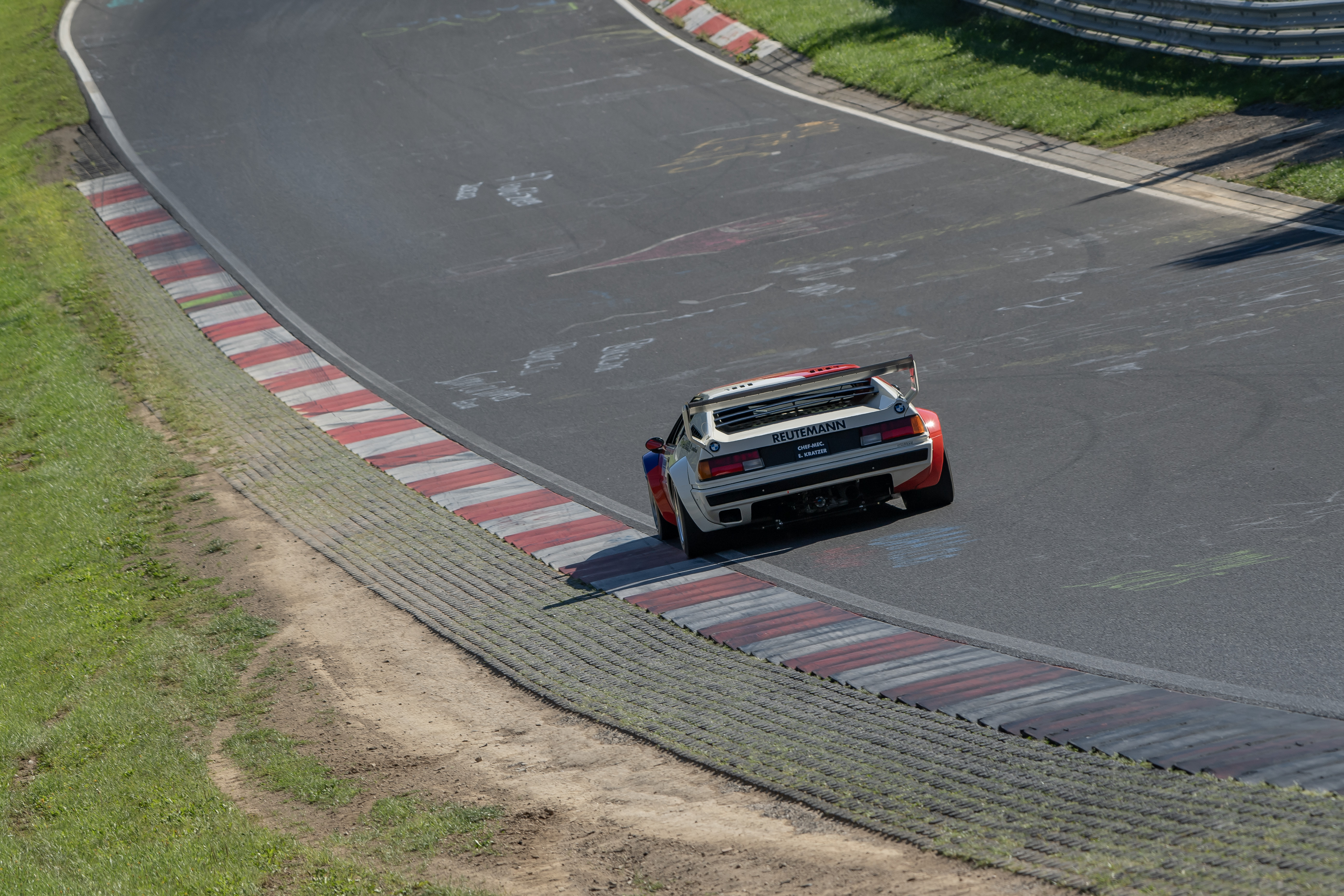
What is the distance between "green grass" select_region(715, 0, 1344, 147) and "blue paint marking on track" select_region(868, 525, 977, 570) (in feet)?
39.2

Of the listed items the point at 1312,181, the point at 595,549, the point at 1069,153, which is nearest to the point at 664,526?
the point at 595,549

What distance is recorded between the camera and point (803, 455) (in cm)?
966

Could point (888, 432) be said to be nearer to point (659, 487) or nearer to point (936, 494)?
point (936, 494)

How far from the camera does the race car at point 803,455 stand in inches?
380

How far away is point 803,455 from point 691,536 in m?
1.03

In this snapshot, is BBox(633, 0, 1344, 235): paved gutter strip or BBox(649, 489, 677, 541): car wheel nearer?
BBox(649, 489, 677, 541): car wheel

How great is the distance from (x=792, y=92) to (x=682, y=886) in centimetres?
2017

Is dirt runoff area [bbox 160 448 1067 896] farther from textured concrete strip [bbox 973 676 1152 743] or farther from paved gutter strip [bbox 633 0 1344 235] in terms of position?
paved gutter strip [bbox 633 0 1344 235]

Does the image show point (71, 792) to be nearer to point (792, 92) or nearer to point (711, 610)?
point (711, 610)

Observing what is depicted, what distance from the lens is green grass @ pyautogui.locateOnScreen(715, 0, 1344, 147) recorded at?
19.7 m

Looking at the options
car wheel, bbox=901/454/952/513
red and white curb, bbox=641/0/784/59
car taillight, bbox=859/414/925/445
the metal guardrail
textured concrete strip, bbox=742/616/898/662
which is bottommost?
textured concrete strip, bbox=742/616/898/662

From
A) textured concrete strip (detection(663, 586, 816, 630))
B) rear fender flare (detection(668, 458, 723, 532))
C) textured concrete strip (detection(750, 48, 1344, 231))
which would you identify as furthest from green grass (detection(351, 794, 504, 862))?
textured concrete strip (detection(750, 48, 1344, 231))

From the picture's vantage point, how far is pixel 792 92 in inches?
939

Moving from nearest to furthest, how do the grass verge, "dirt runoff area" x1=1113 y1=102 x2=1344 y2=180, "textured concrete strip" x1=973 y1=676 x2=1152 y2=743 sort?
the grass verge → "textured concrete strip" x1=973 y1=676 x2=1152 y2=743 → "dirt runoff area" x1=1113 y1=102 x2=1344 y2=180
